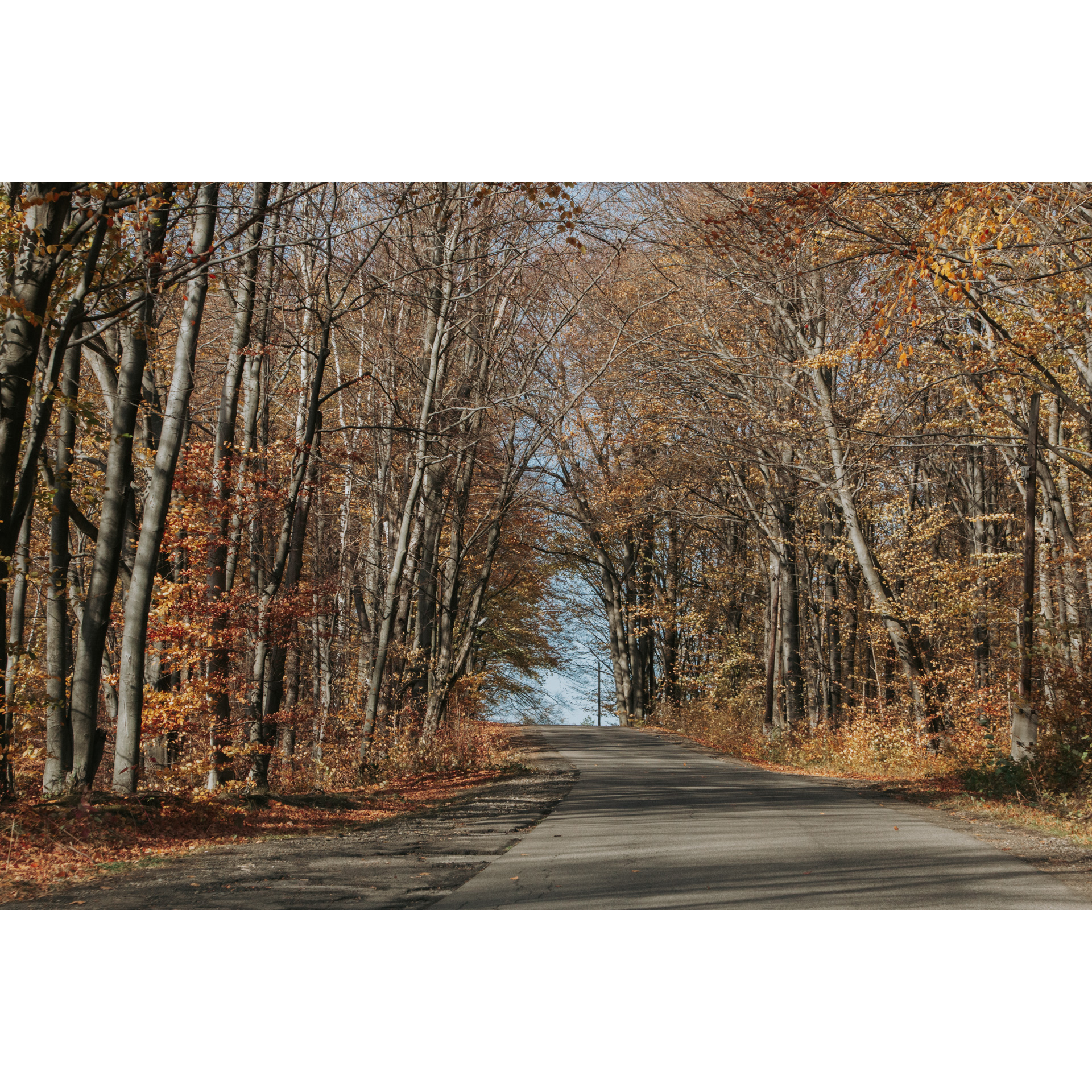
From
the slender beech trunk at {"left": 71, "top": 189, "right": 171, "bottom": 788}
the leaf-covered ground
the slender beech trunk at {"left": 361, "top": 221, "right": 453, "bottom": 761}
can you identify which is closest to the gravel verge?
the leaf-covered ground

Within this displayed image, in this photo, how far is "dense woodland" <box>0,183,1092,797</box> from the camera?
10086mm

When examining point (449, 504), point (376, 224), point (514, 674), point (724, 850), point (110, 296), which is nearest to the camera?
point (724, 850)

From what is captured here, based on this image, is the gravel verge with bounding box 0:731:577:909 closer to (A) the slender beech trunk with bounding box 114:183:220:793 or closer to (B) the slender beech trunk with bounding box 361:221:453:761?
(A) the slender beech trunk with bounding box 114:183:220:793

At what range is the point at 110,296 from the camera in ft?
31.4

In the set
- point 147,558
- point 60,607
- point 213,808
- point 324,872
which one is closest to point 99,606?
point 147,558

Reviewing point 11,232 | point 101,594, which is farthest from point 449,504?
point 11,232

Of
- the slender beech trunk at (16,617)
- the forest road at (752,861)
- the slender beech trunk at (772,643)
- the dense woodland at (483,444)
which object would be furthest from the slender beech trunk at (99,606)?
the slender beech trunk at (772,643)

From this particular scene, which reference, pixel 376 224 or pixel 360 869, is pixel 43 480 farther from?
pixel 360 869

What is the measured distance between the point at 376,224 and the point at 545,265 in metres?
3.79

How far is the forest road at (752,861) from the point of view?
6.19m

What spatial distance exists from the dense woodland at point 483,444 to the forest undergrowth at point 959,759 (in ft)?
0.46

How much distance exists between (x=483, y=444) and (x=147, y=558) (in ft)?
35.7

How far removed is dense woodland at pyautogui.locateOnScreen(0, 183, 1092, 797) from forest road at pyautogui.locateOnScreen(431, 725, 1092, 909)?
4.06 meters

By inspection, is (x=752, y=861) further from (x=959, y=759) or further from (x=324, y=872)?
(x=959, y=759)
